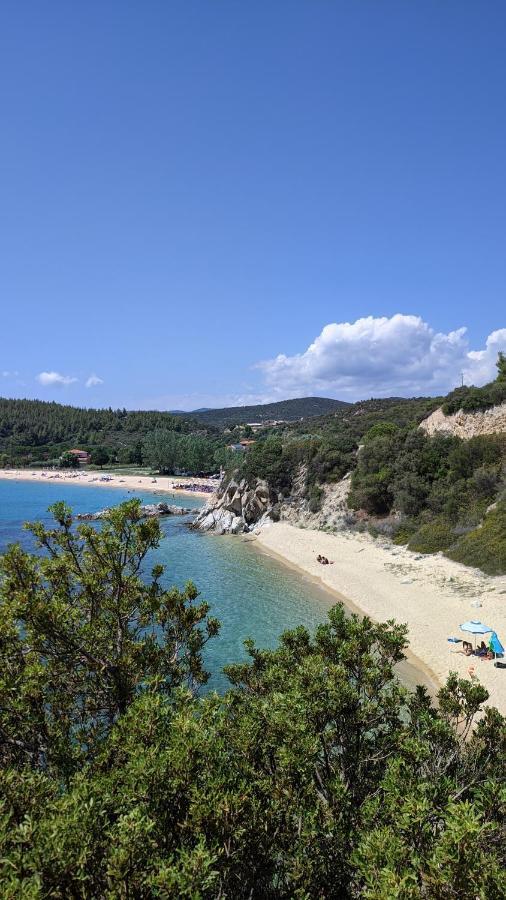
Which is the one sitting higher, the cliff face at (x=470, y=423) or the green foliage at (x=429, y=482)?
the cliff face at (x=470, y=423)

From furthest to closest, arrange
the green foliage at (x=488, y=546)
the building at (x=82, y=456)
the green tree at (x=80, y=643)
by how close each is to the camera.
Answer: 1. the building at (x=82, y=456)
2. the green foliage at (x=488, y=546)
3. the green tree at (x=80, y=643)

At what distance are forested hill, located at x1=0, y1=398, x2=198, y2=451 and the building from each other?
1021cm

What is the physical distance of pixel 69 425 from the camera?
150m

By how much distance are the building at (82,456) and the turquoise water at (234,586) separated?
62318 millimetres

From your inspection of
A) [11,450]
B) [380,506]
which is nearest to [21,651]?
[380,506]

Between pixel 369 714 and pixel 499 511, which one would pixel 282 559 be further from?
pixel 369 714

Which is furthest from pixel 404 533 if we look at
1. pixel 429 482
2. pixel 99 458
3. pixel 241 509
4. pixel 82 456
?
pixel 82 456

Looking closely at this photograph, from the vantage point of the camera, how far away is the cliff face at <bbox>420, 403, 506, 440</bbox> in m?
39.8

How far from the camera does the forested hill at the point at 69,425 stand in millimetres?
140375

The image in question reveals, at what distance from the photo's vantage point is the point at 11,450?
13012 centimetres

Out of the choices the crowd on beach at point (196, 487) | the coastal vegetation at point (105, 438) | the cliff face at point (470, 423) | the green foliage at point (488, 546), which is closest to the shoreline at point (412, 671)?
the green foliage at point (488, 546)

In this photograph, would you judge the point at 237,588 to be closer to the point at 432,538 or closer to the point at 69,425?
the point at 432,538

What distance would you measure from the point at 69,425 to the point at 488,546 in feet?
461

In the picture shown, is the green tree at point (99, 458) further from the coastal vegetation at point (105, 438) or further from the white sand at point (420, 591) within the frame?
the white sand at point (420, 591)
